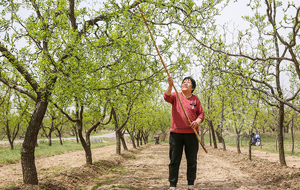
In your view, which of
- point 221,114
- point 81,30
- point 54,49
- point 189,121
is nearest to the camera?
point 189,121

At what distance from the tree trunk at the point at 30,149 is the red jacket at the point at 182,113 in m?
3.84

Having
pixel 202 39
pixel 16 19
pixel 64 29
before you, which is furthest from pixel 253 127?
pixel 16 19

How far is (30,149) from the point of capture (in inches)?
252

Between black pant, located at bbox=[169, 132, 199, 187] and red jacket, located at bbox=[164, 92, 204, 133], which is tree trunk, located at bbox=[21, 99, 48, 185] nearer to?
red jacket, located at bbox=[164, 92, 204, 133]

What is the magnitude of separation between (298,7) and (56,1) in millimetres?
6928

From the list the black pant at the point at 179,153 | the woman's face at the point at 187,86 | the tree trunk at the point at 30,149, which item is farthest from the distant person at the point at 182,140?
the tree trunk at the point at 30,149

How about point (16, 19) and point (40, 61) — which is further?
point (16, 19)

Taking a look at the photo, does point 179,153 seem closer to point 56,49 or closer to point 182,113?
point 182,113

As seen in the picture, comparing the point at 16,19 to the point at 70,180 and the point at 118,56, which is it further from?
the point at 70,180

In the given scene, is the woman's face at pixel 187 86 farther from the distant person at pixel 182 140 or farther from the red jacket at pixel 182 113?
the distant person at pixel 182 140

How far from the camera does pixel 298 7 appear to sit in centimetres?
556

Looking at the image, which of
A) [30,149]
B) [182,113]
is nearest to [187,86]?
[182,113]

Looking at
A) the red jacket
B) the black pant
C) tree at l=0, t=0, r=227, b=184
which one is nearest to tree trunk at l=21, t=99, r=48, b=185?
tree at l=0, t=0, r=227, b=184

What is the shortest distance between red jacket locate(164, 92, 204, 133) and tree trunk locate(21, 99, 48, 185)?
384 cm
